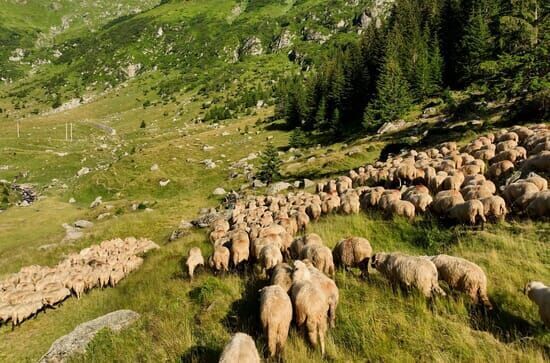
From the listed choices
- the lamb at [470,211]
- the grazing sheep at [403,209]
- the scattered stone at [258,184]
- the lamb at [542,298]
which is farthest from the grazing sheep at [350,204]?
the scattered stone at [258,184]

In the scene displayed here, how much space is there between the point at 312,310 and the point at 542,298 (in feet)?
13.1

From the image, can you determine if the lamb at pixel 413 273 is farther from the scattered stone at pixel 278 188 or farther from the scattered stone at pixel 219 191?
the scattered stone at pixel 219 191

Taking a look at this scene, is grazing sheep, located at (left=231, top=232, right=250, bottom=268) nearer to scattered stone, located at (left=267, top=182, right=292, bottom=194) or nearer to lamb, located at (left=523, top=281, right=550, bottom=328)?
Result: lamb, located at (left=523, top=281, right=550, bottom=328)

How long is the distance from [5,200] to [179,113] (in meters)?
85.3

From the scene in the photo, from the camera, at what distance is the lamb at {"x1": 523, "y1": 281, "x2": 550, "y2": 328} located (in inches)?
229

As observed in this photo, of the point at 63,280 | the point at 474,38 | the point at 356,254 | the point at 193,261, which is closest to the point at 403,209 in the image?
the point at 356,254

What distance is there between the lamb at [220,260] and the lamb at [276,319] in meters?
5.62

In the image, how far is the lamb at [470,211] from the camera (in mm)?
11352

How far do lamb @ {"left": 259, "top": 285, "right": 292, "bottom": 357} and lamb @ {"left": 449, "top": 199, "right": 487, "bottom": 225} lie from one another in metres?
7.75

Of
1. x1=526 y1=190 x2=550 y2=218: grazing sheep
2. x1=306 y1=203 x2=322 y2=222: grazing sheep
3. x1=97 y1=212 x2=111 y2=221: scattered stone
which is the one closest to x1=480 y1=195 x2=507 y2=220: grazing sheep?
x1=526 y1=190 x2=550 y2=218: grazing sheep

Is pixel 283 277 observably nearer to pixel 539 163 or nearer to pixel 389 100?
pixel 539 163

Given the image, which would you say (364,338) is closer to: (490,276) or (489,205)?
(490,276)

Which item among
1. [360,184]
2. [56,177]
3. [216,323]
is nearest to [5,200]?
[56,177]

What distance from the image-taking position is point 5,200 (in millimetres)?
53625
